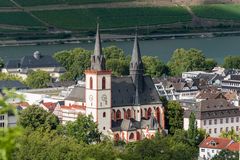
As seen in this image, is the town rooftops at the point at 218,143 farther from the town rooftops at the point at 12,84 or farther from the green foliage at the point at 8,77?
the green foliage at the point at 8,77

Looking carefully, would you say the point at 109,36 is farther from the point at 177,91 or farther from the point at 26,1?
the point at 177,91

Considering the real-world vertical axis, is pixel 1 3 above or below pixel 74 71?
above

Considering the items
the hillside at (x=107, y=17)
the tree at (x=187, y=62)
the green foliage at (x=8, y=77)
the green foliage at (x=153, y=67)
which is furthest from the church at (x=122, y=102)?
the hillside at (x=107, y=17)

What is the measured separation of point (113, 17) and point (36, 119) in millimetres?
65851

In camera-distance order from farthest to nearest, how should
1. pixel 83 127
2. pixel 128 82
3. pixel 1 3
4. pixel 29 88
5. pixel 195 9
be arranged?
pixel 195 9 → pixel 1 3 → pixel 29 88 → pixel 128 82 → pixel 83 127

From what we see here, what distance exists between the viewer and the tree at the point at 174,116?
98.8 ft

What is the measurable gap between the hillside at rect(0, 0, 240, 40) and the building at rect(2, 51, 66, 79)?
1303 inches

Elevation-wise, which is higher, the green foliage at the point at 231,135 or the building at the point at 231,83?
the building at the point at 231,83

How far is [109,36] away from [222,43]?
36.3 feet

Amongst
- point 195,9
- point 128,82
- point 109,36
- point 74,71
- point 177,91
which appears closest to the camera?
point 128,82

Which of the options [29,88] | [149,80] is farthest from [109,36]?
[149,80]

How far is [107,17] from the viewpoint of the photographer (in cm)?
9369

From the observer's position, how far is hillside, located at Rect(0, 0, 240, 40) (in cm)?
8719

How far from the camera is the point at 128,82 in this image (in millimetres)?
29719
